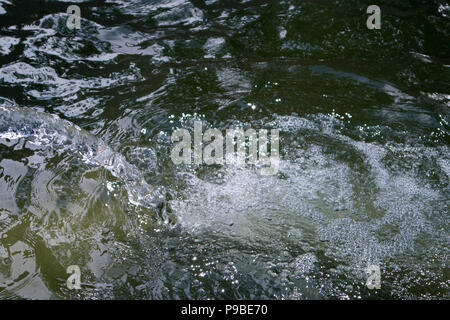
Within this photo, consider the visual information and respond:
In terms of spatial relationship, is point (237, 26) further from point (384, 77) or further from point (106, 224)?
point (106, 224)


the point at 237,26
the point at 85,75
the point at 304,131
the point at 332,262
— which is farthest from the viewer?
the point at 237,26

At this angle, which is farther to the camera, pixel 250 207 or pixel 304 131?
pixel 304 131

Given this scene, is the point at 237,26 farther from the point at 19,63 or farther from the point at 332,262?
the point at 332,262

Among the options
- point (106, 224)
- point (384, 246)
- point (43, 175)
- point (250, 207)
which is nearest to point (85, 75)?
point (43, 175)
